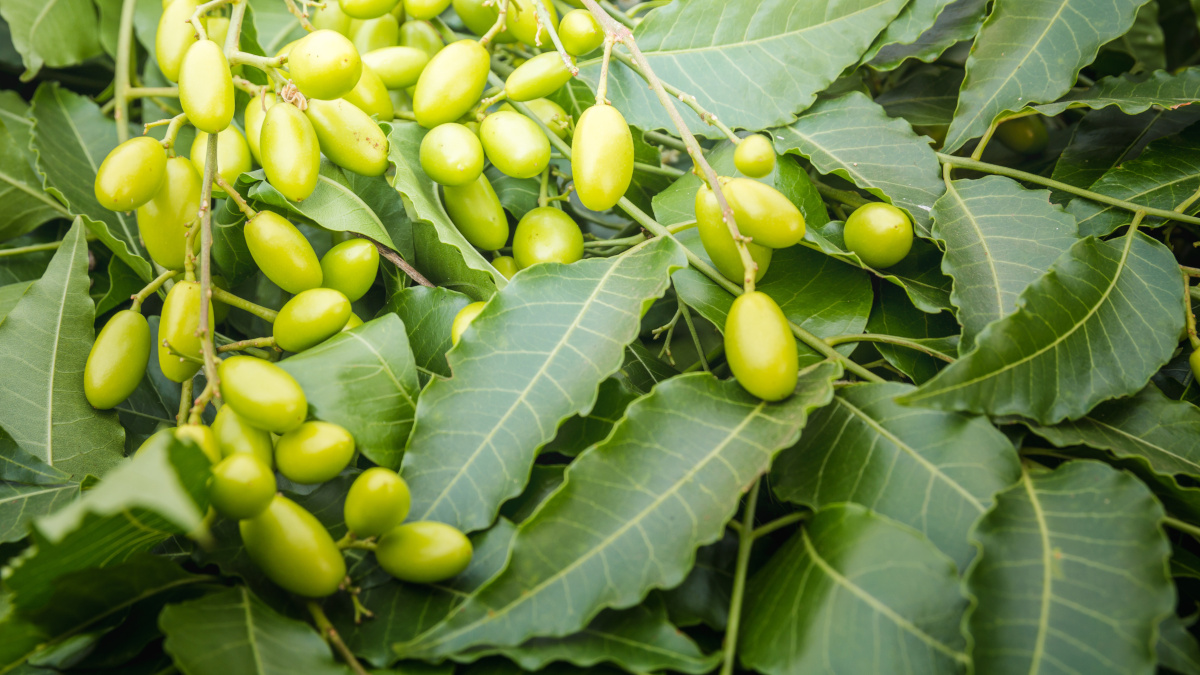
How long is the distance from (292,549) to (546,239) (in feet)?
1.09

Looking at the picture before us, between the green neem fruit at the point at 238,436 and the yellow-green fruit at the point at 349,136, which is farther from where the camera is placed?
the yellow-green fruit at the point at 349,136

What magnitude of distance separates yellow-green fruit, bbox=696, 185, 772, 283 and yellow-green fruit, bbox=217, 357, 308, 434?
331 millimetres

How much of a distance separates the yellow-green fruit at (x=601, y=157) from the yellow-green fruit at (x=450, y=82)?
5.7 inches

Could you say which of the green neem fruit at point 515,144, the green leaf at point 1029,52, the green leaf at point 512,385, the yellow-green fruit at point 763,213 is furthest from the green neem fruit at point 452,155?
the green leaf at point 1029,52

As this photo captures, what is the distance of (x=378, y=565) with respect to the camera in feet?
1.72

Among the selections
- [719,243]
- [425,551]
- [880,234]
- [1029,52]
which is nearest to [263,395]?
[425,551]

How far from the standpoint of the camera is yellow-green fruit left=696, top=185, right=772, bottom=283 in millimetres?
580

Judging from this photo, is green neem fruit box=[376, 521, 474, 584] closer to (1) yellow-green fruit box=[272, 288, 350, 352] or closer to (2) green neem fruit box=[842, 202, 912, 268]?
(1) yellow-green fruit box=[272, 288, 350, 352]

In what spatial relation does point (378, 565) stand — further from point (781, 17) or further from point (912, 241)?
point (781, 17)

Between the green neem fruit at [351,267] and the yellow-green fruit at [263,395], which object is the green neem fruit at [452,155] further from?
the yellow-green fruit at [263,395]

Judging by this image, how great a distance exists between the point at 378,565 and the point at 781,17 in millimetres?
640

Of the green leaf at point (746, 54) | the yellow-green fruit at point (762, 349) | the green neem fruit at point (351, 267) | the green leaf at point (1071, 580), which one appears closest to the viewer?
the green leaf at point (1071, 580)

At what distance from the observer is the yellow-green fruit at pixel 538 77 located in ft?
2.20

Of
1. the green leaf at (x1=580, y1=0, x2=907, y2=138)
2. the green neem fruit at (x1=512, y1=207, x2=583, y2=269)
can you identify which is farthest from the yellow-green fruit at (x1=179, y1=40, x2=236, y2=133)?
the green leaf at (x1=580, y1=0, x2=907, y2=138)
